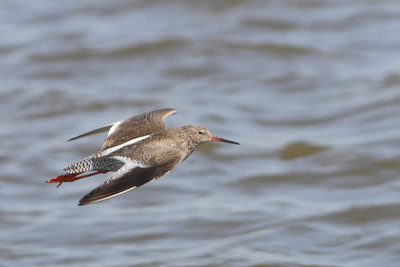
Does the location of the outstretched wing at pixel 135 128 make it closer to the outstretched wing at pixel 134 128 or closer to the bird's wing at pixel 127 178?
the outstretched wing at pixel 134 128

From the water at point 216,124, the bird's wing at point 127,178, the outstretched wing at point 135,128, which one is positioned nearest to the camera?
the bird's wing at point 127,178

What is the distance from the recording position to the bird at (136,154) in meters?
8.02

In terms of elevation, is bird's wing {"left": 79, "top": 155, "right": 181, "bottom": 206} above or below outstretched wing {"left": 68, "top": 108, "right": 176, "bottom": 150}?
below

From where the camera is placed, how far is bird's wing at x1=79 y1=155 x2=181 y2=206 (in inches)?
304

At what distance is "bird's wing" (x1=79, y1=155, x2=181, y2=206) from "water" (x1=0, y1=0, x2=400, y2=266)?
431 cm

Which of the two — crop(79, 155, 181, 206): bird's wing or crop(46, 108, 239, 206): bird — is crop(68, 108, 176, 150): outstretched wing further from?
crop(79, 155, 181, 206): bird's wing

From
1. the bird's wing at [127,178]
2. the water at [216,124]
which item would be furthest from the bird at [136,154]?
the water at [216,124]

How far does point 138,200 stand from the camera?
14664mm

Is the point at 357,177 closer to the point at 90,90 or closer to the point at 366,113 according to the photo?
the point at 366,113

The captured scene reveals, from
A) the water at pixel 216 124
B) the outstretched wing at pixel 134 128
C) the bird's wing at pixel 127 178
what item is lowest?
the water at pixel 216 124

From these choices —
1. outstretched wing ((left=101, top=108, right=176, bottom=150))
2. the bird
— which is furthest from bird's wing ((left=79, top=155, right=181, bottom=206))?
outstretched wing ((left=101, top=108, right=176, bottom=150))

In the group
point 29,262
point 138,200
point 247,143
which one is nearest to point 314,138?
point 247,143

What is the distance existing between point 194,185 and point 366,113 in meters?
3.86

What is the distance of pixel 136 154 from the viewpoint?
8570 millimetres
